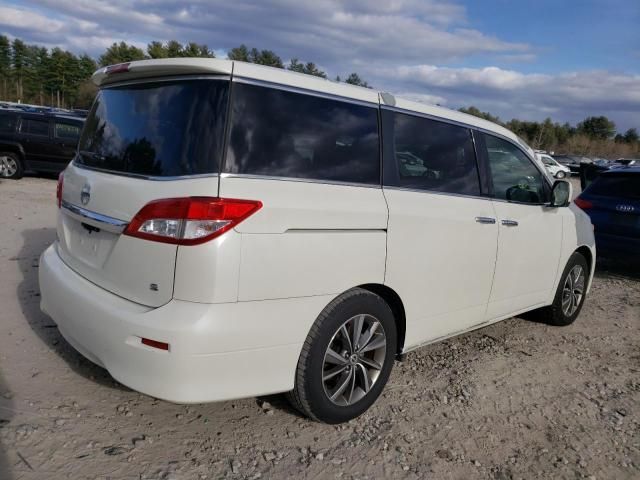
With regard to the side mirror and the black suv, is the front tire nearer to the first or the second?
the side mirror

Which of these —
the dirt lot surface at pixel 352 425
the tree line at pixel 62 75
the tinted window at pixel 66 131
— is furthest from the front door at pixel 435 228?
the tree line at pixel 62 75

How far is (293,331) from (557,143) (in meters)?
91.7

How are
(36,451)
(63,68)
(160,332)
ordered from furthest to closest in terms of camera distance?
1. (63,68)
2. (36,451)
3. (160,332)

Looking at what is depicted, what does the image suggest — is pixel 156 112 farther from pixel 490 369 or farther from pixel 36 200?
pixel 36 200

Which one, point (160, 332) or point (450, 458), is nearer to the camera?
point (160, 332)

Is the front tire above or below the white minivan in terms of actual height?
below

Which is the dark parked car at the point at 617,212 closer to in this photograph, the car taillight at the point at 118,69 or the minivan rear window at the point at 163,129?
the minivan rear window at the point at 163,129

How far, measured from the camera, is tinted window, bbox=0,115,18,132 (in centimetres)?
1250

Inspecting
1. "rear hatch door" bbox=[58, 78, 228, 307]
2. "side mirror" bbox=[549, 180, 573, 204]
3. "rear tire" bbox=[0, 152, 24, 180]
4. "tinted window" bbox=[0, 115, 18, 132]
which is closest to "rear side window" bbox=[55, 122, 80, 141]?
"tinted window" bbox=[0, 115, 18, 132]

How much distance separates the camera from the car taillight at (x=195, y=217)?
2.39 meters

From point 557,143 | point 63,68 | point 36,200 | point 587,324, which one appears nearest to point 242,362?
point 587,324

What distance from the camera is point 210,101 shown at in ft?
8.28

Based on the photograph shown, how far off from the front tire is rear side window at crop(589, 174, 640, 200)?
5510mm

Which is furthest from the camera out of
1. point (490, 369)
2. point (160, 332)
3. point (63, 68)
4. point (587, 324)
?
point (63, 68)
